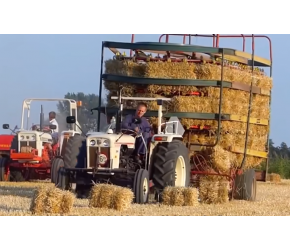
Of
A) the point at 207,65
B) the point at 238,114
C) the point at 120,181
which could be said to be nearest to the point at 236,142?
the point at 238,114

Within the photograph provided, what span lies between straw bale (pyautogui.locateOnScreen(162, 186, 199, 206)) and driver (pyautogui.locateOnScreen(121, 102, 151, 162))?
1214mm

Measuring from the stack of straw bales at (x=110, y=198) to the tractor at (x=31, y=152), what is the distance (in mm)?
7412

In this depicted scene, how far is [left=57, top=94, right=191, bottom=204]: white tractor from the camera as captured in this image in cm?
1486

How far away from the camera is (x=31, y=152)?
21.0 meters

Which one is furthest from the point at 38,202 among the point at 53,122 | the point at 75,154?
the point at 53,122

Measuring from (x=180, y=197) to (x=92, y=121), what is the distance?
795 cm

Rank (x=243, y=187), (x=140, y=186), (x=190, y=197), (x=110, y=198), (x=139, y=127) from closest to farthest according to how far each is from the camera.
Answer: (x=110, y=198), (x=190, y=197), (x=140, y=186), (x=139, y=127), (x=243, y=187)

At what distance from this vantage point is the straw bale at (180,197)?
14.1 m

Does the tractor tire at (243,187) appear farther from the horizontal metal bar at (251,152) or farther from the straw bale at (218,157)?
the straw bale at (218,157)

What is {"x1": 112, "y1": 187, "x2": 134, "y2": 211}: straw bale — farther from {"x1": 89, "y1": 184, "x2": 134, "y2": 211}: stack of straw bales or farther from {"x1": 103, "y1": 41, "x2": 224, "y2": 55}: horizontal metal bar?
{"x1": 103, "y1": 41, "x2": 224, "y2": 55}: horizontal metal bar

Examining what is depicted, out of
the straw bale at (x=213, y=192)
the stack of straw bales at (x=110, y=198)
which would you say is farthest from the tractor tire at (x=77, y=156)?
the stack of straw bales at (x=110, y=198)

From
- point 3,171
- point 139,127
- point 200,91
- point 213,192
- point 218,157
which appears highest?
point 200,91

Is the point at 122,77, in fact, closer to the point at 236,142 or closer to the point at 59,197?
the point at 236,142

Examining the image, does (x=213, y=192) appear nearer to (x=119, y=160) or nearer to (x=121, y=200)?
(x=119, y=160)
